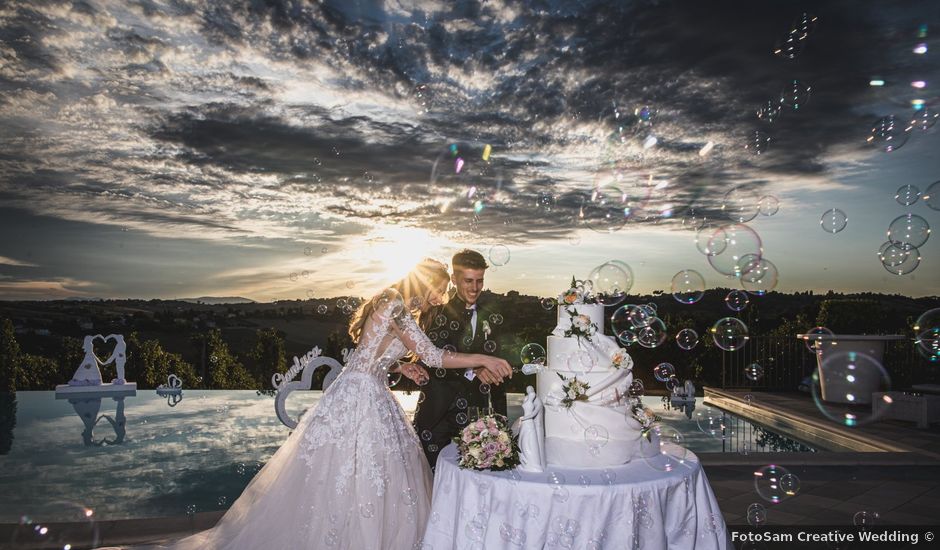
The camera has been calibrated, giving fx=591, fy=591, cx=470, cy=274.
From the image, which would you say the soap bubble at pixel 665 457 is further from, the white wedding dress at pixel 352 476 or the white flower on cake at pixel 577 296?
the white wedding dress at pixel 352 476

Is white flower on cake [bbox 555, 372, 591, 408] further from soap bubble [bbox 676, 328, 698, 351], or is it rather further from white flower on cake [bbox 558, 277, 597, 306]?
soap bubble [bbox 676, 328, 698, 351]

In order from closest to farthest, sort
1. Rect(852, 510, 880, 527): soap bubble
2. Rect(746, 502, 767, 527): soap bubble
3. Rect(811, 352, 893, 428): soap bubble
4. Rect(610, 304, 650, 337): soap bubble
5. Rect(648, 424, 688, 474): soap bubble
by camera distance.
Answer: Rect(648, 424, 688, 474): soap bubble
Rect(746, 502, 767, 527): soap bubble
Rect(852, 510, 880, 527): soap bubble
Rect(610, 304, 650, 337): soap bubble
Rect(811, 352, 893, 428): soap bubble

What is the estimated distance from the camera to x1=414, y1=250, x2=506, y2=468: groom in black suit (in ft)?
15.4

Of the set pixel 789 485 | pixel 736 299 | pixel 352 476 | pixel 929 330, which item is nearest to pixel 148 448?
pixel 352 476

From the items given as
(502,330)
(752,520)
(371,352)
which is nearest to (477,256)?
(502,330)

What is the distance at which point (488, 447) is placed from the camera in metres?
3.36

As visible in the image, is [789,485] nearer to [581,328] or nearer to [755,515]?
[755,515]

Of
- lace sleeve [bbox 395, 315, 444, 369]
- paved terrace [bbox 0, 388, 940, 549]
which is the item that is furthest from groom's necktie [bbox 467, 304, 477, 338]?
paved terrace [bbox 0, 388, 940, 549]

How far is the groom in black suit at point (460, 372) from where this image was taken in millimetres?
4680

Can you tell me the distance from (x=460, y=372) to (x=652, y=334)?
2570 mm

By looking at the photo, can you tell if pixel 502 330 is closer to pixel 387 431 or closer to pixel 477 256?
pixel 477 256

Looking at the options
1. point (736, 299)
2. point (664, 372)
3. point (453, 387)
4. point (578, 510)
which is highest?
point (736, 299)

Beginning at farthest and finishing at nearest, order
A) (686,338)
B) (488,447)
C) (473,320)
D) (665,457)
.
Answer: (686,338) < (473,320) < (665,457) < (488,447)

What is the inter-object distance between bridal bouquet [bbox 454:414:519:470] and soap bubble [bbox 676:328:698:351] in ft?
15.3
